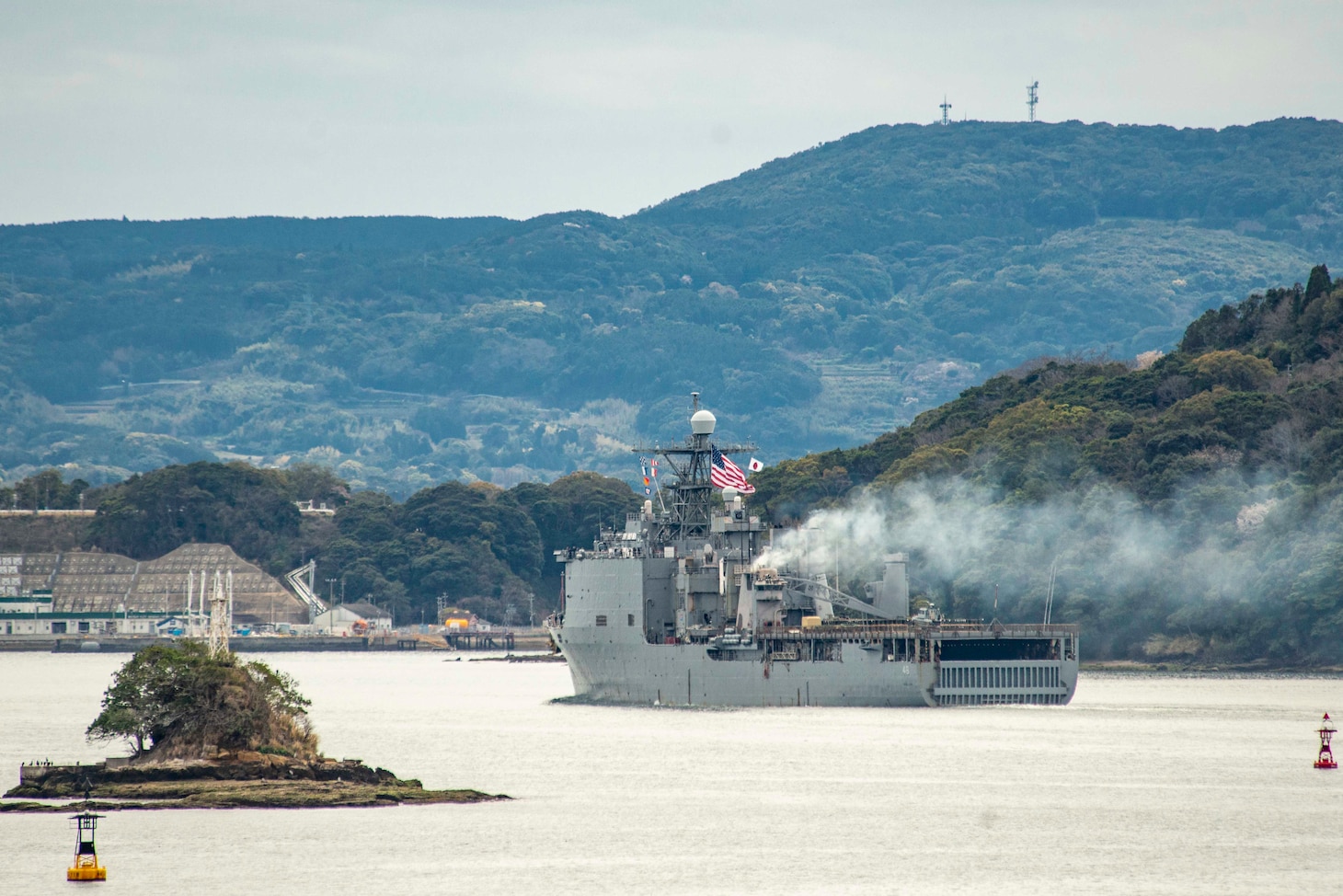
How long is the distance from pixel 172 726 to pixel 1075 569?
78080 millimetres

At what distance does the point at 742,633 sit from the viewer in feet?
262

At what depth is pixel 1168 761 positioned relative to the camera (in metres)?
64.3

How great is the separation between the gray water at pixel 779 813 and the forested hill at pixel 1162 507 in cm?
2624

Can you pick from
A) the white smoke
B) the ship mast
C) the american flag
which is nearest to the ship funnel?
the american flag

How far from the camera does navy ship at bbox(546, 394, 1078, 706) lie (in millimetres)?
77000

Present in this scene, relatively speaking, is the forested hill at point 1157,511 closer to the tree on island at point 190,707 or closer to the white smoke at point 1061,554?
the white smoke at point 1061,554

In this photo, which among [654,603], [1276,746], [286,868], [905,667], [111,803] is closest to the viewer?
[286,868]

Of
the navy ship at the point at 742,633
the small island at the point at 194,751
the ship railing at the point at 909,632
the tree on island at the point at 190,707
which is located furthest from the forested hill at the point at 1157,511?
the tree on island at the point at 190,707

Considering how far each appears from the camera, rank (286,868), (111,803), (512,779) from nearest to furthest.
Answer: (286,868) → (111,803) → (512,779)

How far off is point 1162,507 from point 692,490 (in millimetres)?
45875

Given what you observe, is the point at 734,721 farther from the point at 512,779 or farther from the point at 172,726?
the point at 172,726

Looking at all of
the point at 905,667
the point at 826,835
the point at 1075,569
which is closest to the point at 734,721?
the point at 905,667

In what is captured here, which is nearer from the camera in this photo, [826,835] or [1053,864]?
[1053,864]

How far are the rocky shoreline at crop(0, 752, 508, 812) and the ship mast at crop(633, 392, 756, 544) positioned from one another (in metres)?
31.8
